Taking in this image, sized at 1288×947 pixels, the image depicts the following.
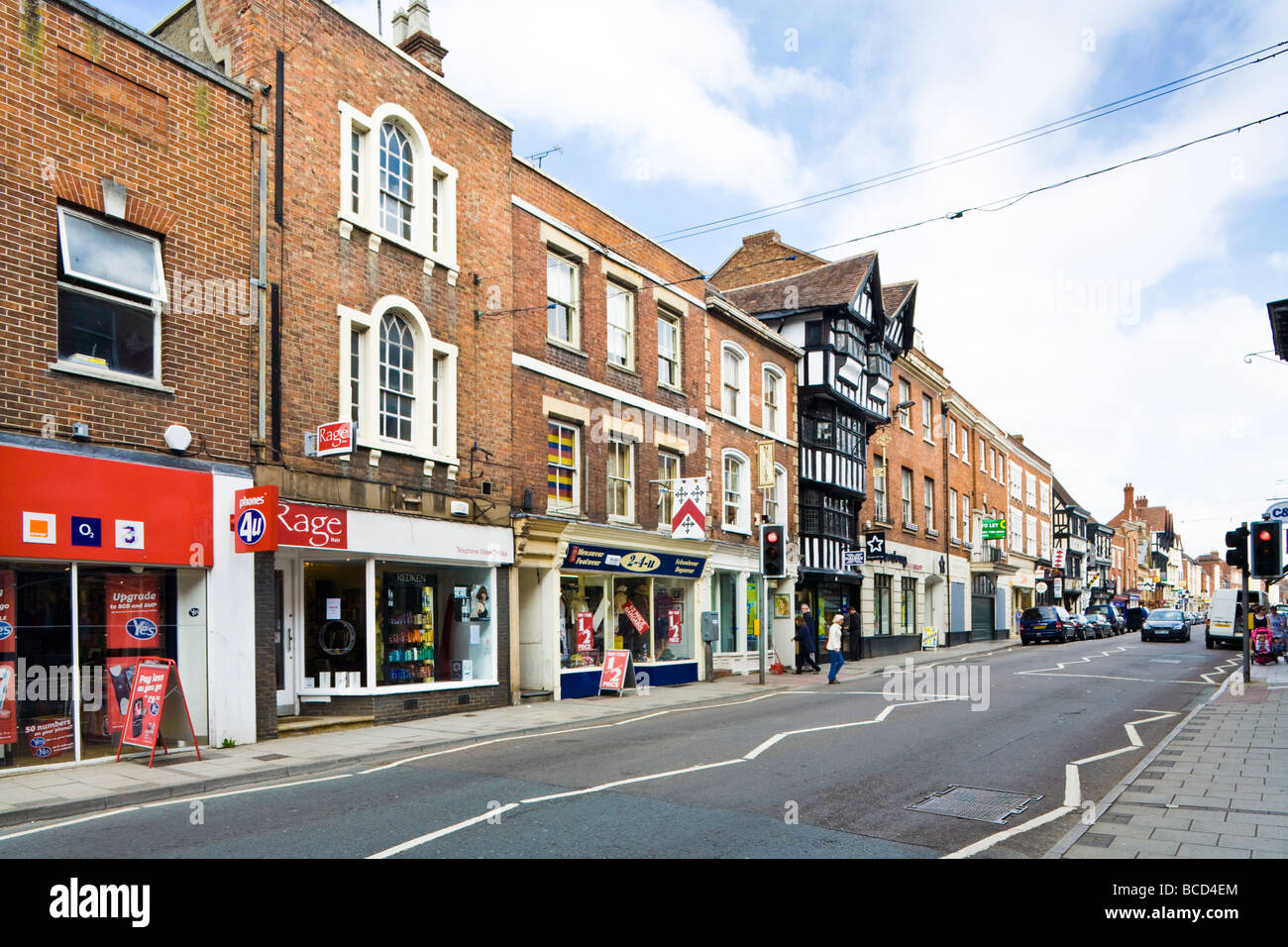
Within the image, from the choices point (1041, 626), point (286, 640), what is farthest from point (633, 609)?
point (1041, 626)

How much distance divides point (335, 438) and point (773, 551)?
38.7ft

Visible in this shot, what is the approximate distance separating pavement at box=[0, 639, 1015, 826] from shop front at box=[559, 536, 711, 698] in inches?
52.7

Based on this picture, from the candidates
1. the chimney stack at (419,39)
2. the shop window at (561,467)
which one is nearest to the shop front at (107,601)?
the shop window at (561,467)

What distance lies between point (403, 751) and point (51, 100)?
880cm

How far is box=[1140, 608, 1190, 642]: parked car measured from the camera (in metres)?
43.1

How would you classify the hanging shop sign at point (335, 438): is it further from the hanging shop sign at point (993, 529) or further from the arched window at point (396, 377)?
the hanging shop sign at point (993, 529)

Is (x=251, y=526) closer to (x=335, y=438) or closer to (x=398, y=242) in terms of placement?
(x=335, y=438)

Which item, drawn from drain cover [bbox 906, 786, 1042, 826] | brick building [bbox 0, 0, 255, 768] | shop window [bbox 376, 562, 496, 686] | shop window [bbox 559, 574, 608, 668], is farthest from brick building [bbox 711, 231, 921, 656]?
drain cover [bbox 906, 786, 1042, 826]

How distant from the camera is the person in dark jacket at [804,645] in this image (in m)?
26.0

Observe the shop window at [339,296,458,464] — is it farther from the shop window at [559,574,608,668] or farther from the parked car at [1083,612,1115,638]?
the parked car at [1083,612,1115,638]

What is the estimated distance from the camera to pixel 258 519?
12211 mm

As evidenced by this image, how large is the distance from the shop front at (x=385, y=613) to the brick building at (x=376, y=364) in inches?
1.3

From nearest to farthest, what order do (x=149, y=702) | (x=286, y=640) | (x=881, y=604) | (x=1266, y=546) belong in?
(x=149, y=702)
(x=286, y=640)
(x=1266, y=546)
(x=881, y=604)

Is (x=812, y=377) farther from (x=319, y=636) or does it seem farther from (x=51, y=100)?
(x=51, y=100)
